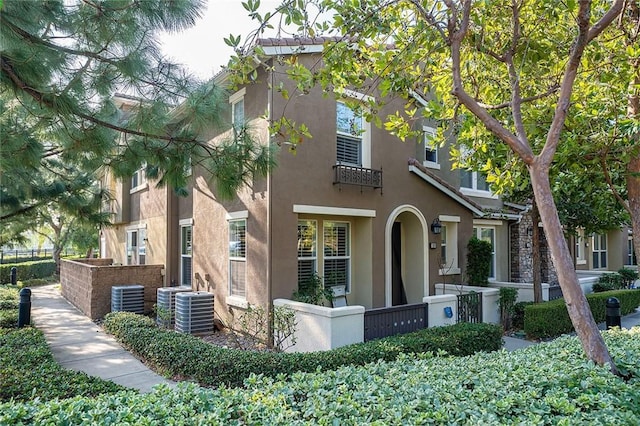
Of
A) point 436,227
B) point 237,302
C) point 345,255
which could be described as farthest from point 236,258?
point 436,227

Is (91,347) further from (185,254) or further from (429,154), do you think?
(429,154)

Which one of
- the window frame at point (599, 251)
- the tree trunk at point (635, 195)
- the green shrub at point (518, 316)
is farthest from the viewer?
the window frame at point (599, 251)

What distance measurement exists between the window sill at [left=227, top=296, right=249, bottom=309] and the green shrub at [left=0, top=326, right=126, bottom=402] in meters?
3.78

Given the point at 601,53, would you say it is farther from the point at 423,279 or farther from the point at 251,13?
the point at 423,279

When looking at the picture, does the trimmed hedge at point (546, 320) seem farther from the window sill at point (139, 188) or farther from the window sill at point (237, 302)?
the window sill at point (139, 188)

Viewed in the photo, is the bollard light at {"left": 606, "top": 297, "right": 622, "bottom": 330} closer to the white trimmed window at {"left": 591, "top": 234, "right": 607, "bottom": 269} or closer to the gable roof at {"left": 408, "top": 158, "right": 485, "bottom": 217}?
the gable roof at {"left": 408, "top": 158, "right": 485, "bottom": 217}

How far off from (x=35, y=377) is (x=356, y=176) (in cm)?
730

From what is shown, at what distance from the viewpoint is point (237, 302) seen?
32.6 feet

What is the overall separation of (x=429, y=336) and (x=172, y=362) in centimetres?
453

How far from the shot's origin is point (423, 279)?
11.8 m

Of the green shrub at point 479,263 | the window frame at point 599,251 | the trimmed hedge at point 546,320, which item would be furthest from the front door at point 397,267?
the window frame at point 599,251

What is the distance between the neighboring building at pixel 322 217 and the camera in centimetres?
920

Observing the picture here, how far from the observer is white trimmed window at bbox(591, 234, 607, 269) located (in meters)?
22.4

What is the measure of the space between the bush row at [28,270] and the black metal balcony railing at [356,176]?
23404 millimetres
